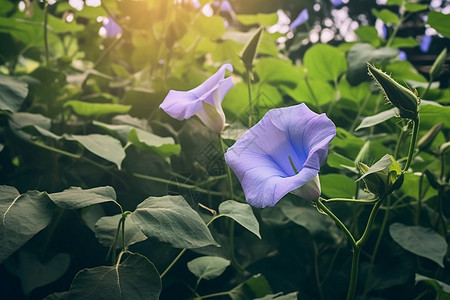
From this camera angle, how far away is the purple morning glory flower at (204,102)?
1.69 ft

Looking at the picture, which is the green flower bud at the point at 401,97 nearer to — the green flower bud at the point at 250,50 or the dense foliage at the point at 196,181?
the dense foliage at the point at 196,181

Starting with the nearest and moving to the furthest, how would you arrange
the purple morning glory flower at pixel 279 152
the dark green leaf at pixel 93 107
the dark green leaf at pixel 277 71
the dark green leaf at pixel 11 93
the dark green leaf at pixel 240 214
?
1. the purple morning glory flower at pixel 279 152
2. the dark green leaf at pixel 240 214
3. the dark green leaf at pixel 11 93
4. the dark green leaf at pixel 93 107
5. the dark green leaf at pixel 277 71

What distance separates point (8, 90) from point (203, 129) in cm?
35

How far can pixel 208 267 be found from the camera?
56 centimetres

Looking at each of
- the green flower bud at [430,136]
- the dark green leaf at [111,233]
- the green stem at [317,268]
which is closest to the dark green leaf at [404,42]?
the green flower bud at [430,136]

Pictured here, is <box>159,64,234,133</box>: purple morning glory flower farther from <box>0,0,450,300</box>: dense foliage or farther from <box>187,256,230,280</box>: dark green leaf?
<box>187,256,230,280</box>: dark green leaf

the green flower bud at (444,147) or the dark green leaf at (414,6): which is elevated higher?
the dark green leaf at (414,6)

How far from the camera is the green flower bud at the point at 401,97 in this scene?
42 cm

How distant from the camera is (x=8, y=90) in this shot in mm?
609

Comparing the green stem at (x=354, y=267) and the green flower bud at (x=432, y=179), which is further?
the green flower bud at (x=432, y=179)

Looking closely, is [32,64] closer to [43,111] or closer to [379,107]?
[43,111]

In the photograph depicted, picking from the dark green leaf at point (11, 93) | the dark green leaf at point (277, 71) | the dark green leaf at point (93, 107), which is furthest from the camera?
the dark green leaf at point (277, 71)

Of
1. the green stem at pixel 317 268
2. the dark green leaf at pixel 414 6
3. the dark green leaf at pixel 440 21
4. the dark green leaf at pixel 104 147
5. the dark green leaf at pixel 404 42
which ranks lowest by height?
the green stem at pixel 317 268

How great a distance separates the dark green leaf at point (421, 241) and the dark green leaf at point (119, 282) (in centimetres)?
36
